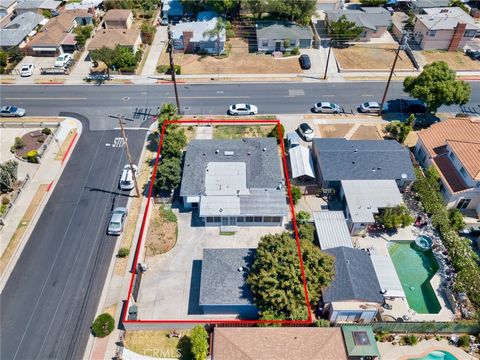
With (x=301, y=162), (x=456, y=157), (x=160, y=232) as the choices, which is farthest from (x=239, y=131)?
(x=456, y=157)

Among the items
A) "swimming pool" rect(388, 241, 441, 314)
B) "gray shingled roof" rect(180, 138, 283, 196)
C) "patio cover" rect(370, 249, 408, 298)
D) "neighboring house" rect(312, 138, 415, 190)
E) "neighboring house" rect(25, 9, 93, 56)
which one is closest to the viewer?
"patio cover" rect(370, 249, 408, 298)

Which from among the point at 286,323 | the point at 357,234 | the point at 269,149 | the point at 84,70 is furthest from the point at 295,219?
the point at 84,70

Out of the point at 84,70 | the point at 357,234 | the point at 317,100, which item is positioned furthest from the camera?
the point at 84,70

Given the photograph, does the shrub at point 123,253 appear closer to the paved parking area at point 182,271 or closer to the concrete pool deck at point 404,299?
the paved parking area at point 182,271

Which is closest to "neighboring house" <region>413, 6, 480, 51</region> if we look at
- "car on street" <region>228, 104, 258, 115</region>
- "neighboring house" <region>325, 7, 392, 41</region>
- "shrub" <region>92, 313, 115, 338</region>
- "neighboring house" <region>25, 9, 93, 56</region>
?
"neighboring house" <region>325, 7, 392, 41</region>

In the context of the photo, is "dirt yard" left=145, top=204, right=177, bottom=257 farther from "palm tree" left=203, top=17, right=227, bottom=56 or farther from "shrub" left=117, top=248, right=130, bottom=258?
"palm tree" left=203, top=17, right=227, bottom=56

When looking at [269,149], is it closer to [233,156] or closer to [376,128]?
[233,156]
